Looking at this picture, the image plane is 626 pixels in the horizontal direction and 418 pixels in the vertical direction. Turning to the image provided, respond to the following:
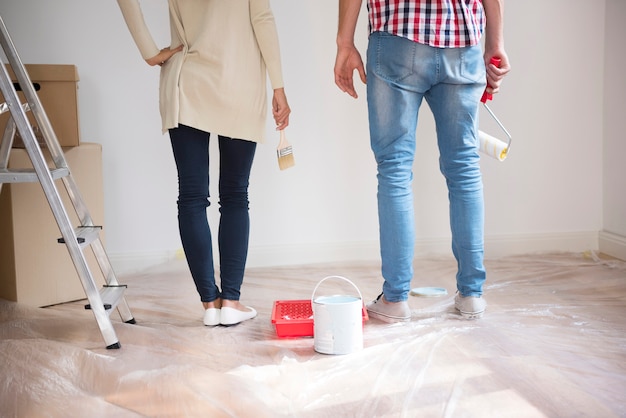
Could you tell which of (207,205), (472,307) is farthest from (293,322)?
(472,307)

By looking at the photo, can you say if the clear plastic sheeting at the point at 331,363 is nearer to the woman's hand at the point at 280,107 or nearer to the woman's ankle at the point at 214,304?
the woman's ankle at the point at 214,304

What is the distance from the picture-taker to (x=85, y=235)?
200cm

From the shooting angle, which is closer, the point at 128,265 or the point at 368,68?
the point at 368,68

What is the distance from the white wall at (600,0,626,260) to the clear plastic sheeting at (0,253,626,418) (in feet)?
2.08

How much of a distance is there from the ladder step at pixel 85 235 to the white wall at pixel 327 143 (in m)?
0.94

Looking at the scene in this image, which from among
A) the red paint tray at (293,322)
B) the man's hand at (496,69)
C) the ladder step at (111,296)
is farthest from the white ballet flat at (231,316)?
the man's hand at (496,69)

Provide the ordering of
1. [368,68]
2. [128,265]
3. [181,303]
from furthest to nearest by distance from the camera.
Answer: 1. [128,265]
2. [181,303]
3. [368,68]

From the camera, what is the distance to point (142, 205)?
3049mm

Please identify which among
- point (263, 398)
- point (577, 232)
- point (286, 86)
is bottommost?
point (577, 232)

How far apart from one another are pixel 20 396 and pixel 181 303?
0.97 metres

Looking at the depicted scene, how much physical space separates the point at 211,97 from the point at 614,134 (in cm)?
196

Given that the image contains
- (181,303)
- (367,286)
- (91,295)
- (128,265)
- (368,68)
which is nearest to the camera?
(91,295)

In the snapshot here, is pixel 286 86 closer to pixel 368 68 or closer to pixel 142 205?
pixel 142 205

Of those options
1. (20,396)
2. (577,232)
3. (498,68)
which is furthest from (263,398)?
(577,232)
